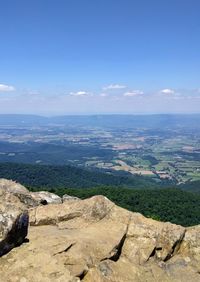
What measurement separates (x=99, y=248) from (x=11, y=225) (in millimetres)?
5053

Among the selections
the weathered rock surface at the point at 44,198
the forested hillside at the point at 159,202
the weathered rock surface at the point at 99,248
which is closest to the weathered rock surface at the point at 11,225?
the weathered rock surface at the point at 99,248

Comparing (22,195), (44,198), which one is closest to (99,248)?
(22,195)

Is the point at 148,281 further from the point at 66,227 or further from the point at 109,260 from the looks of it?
the point at 66,227

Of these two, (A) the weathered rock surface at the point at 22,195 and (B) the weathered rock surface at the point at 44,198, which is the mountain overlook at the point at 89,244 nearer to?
(A) the weathered rock surface at the point at 22,195

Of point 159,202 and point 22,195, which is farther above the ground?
point 22,195

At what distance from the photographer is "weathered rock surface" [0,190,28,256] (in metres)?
18.5

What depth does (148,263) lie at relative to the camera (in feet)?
73.2

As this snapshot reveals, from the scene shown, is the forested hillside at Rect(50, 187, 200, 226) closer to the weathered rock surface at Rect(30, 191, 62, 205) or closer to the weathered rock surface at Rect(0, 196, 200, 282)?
the weathered rock surface at Rect(30, 191, 62, 205)

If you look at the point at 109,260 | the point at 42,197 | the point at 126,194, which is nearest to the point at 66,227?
the point at 109,260

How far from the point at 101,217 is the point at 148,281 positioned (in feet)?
21.9

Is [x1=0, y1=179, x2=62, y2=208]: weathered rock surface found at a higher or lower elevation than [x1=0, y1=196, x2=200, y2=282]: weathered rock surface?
higher

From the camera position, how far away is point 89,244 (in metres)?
20.8

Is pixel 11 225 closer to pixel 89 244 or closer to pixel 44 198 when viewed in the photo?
pixel 89 244

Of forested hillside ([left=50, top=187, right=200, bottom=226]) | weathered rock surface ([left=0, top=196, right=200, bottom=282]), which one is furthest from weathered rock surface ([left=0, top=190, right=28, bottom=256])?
forested hillside ([left=50, top=187, right=200, bottom=226])
